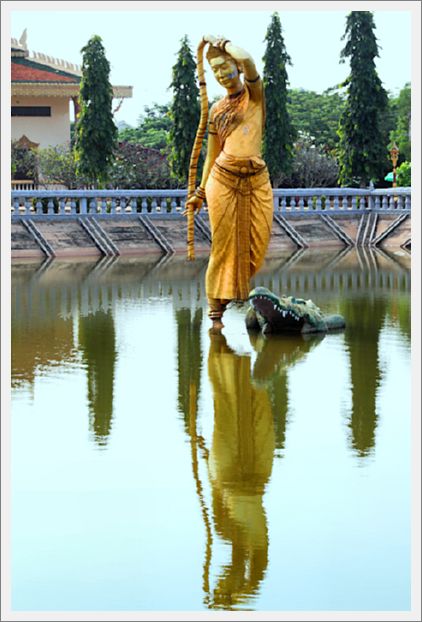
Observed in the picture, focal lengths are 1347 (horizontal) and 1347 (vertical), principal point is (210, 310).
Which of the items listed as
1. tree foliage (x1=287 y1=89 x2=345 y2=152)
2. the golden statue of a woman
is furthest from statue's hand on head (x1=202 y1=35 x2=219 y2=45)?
Result: tree foliage (x1=287 y1=89 x2=345 y2=152)

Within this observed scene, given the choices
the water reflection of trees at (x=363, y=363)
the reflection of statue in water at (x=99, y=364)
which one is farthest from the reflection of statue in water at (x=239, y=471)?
the reflection of statue in water at (x=99, y=364)

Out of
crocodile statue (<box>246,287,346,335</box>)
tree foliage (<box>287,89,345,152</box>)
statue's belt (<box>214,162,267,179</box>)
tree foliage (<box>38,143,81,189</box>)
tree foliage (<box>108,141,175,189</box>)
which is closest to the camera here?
statue's belt (<box>214,162,267,179</box>)

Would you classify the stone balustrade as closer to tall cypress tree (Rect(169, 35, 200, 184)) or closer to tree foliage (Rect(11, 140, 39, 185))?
tall cypress tree (Rect(169, 35, 200, 184))

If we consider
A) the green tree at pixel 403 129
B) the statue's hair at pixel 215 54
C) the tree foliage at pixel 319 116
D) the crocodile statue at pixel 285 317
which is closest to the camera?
the statue's hair at pixel 215 54

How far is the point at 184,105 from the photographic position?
2347cm

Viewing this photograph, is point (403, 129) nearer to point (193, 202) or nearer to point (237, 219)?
point (193, 202)

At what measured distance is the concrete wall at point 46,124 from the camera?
38719 mm

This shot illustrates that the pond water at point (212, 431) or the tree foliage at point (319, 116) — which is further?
the tree foliage at point (319, 116)

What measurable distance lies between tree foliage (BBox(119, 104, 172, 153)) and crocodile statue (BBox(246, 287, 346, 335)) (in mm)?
31618

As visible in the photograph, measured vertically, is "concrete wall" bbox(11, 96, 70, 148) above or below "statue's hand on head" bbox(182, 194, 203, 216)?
above

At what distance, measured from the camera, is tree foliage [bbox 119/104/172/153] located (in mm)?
44469

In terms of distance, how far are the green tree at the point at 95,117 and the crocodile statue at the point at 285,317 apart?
38.1 feet

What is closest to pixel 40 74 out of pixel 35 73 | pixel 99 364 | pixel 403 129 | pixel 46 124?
pixel 35 73

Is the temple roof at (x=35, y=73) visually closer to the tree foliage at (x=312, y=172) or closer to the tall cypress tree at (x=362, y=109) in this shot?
the tree foliage at (x=312, y=172)
